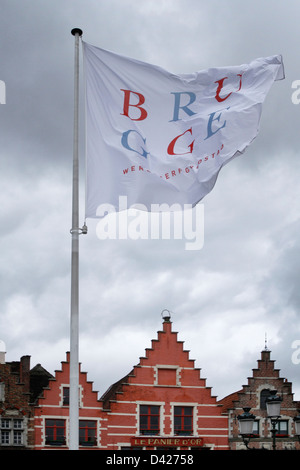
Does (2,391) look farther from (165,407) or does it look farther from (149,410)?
(165,407)

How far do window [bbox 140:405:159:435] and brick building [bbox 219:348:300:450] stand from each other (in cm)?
427

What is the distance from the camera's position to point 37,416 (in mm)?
39969

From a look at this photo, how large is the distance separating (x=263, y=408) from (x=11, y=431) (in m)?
14.1

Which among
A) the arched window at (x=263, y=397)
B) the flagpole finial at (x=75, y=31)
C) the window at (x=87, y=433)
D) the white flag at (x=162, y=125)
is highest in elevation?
the flagpole finial at (x=75, y=31)

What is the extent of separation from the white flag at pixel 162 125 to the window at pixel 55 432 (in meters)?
26.9

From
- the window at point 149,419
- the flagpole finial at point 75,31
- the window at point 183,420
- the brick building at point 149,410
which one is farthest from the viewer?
the window at point 183,420

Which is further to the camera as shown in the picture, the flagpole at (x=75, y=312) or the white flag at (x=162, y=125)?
the white flag at (x=162, y=125)

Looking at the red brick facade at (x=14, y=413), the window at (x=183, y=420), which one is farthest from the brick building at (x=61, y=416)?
the window at (x=183, y=420)

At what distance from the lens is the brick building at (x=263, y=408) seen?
42719mm

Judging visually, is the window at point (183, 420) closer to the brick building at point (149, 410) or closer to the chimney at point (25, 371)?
the brick building at point (149, 410)

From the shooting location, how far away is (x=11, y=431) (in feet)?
130

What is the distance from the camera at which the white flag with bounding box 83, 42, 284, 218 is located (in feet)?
52.4

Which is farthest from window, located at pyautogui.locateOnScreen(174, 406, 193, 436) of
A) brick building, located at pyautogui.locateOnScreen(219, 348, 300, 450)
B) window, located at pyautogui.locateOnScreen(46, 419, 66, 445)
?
window, located at pyautogui.locateOnScreen(46, 419, 66, 445)
